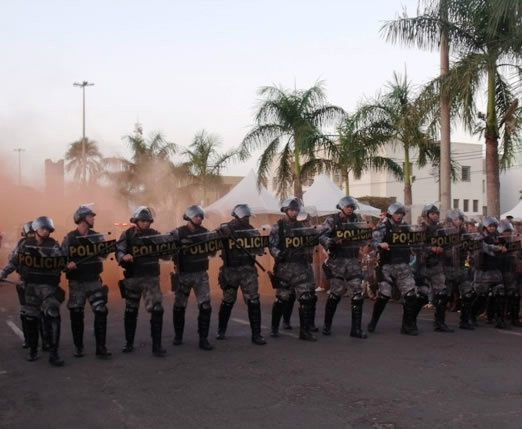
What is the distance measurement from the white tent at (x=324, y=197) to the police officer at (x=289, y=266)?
1704 centimetres

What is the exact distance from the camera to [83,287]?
8.36 metres

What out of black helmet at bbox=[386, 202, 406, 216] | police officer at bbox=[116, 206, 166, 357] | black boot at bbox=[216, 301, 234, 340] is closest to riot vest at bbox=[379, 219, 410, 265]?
black helmet at bbox=[386, 202, 406, 216]

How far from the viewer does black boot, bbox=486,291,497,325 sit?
1068 cm

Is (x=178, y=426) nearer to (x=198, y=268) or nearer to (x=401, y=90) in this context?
(x=198, y=268)

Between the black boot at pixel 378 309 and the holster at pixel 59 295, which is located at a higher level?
the holster at pixel 59 295

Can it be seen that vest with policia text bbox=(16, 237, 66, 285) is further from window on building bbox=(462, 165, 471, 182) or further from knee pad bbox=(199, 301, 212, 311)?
window on building bbox=(462, 165, 471, 182)

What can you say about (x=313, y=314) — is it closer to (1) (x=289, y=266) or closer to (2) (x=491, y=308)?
(1) (x=289, y=266)

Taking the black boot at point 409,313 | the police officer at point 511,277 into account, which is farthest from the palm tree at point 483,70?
the black boot at point 409,313

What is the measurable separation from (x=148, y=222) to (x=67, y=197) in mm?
21189

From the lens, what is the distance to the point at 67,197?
94.4 feet

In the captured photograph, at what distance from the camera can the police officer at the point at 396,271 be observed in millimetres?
9851

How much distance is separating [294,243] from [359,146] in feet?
42.2

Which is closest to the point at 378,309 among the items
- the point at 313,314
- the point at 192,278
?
the point at 313,314

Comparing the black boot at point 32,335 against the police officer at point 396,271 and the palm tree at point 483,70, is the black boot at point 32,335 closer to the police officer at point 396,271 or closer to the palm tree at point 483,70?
the police officer at point 396,271
